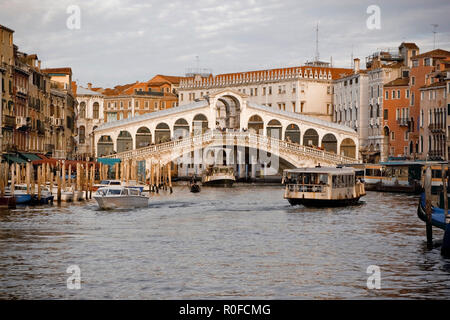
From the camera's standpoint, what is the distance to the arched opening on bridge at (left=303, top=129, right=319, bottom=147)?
69438 millimetres

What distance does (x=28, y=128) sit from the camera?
5078 centimetres

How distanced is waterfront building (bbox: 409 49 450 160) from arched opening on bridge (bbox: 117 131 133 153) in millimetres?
19814

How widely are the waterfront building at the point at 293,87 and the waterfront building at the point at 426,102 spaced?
58.5 feet

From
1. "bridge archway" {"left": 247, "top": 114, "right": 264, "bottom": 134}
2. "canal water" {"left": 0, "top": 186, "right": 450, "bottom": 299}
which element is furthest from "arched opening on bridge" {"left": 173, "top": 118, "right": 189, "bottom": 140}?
"canal water" {"left": 0, "top": 186, "right": 450, "bottom": 299}

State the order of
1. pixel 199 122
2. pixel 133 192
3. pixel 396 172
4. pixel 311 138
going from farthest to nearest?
pixel 311 138 → pixel 199 122 → pixel 396 172 → pixel 133 192

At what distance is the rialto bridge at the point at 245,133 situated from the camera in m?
63.0

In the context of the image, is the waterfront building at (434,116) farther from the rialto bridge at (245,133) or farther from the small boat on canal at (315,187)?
the small boat on canal at (315,187)

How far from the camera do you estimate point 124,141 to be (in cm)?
6644

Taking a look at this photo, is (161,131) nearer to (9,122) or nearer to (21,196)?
(9,122)

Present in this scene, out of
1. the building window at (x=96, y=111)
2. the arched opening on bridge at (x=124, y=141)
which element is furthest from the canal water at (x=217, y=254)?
the building window at (x=96, y=111)

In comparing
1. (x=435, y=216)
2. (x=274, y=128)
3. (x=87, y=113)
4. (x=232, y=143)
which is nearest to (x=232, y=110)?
(x=274, y=128)

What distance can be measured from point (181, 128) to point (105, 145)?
18.6 ft
